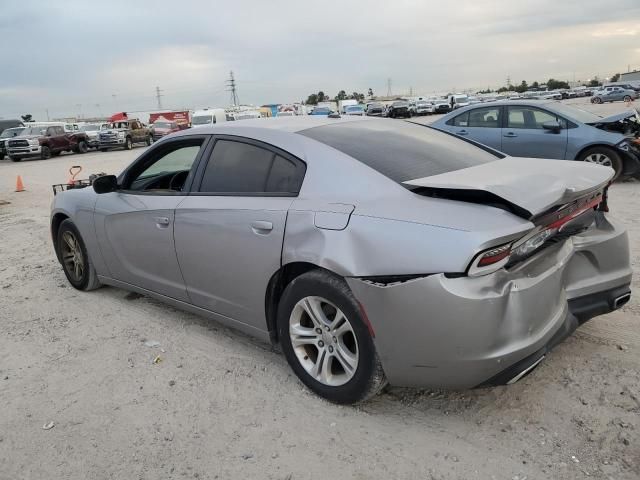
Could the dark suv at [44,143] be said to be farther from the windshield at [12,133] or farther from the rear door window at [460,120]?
the rear door window at [460,120]

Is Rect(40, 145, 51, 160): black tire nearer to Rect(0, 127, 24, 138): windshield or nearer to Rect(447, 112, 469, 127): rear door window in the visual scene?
Rect(0, 127, 24, 138): windshield

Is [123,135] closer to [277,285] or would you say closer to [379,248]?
[277,285]

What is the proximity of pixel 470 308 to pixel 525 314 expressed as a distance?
1.00ft

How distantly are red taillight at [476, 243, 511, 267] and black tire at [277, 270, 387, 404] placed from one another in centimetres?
64

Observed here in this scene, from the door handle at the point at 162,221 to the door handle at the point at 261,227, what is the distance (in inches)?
35.4

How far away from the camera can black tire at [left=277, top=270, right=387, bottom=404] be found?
2.63 m

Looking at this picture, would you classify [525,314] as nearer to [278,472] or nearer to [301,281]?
[301,281]

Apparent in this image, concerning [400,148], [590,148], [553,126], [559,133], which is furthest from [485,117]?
[400,148]

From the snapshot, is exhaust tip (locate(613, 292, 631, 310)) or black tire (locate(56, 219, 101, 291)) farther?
black tire (locate(56, 219, 101, 291))

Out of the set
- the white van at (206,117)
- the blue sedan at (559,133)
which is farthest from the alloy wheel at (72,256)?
the white van at (206,117)

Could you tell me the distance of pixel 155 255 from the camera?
3885 mm

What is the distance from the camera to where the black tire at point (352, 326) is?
263cm

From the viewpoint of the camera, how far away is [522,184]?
8.60 feet

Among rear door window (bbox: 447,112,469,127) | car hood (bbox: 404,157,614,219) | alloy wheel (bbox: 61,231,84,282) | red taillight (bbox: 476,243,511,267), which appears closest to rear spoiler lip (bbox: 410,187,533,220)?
car hood (bbox: 404,157,614,219)
